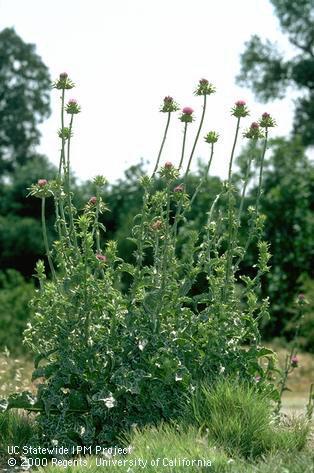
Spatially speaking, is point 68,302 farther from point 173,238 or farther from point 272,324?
point 272,324

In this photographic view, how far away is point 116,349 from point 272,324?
13.7 metres

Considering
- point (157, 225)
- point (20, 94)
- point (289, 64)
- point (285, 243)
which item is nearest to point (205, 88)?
point (157, 225)

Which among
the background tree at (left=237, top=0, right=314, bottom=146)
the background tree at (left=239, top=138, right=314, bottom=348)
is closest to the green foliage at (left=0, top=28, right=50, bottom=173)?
the background tree at (left=237, top=0, right=314, bottom=146)

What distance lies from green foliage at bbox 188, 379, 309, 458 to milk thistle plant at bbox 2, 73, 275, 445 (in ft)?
1.10

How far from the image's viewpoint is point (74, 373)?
20.3 feet

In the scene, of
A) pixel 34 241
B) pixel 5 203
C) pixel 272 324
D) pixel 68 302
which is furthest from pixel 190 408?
pixel 5 203

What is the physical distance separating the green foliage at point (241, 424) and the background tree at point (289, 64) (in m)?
23.9

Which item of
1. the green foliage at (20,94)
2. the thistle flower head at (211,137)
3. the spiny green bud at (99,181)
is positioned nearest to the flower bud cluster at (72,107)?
the spiny green bud at (99,181)

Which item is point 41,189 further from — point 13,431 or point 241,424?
point 241,424

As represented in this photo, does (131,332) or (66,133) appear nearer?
(131,332)

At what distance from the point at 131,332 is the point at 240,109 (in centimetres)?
171

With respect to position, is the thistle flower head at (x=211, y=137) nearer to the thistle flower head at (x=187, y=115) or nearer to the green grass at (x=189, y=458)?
the thistle flower head at (x=187, y=115)

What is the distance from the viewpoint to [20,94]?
3916 cm

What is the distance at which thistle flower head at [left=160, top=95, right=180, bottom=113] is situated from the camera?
6.47 meters
